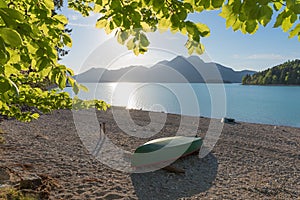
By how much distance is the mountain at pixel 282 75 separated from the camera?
124 metres

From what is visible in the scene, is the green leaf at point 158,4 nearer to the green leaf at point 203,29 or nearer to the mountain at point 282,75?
the green leaf at point 203,29

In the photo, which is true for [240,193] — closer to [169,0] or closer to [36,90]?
[36,90]

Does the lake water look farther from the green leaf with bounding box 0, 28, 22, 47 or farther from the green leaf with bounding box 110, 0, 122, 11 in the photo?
the green leaf with bounding box 0, 28, 22, 47

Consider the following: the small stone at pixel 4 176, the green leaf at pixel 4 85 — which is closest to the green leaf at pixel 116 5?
the green leaf at pixel 4 85

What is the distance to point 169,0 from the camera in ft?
6.25

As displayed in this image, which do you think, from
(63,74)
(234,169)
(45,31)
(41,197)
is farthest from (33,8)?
(234,169)

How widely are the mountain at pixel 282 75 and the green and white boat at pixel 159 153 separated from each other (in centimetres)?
13297

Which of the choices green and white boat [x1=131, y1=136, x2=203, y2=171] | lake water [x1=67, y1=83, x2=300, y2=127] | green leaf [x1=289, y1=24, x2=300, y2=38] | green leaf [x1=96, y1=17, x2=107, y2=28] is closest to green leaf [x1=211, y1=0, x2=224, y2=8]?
green leaf [x1=289, y1=24, x2=300, y2=38]

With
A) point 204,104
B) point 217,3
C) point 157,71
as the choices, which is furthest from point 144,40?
point 204,104

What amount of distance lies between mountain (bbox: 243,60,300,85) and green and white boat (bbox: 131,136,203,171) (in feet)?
436

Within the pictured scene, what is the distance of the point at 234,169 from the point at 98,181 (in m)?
5.62

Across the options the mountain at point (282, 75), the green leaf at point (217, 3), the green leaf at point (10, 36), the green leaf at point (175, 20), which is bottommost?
the mountain at point (282, 75)

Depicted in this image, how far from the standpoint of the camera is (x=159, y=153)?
921cm

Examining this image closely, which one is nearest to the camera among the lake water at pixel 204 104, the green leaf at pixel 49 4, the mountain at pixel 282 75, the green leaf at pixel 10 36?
the green leaf at pixel 10 36
